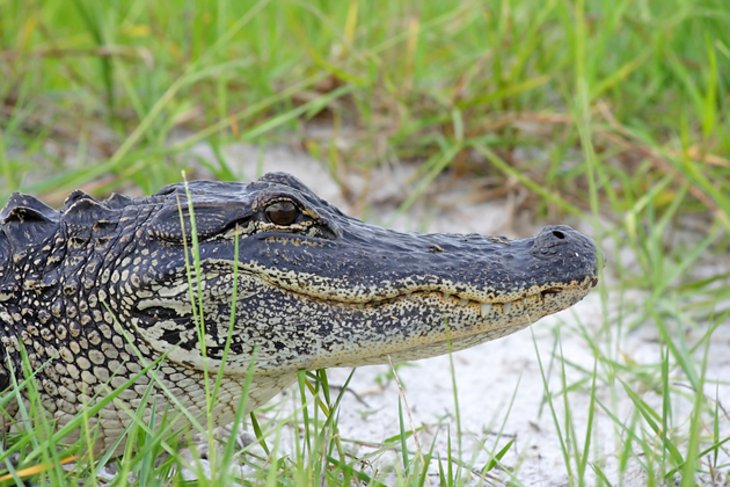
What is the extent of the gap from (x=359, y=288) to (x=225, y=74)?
277 centimetres

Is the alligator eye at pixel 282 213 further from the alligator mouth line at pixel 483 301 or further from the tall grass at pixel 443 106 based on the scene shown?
the tall grass at pixel 443 106

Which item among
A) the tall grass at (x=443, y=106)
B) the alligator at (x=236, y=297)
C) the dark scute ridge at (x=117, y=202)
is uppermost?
the tall grass at (x=443, y=106)

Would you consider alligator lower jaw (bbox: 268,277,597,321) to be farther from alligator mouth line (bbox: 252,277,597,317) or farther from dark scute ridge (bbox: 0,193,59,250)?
dark scute ridge (bbox: 0,193,59,250)

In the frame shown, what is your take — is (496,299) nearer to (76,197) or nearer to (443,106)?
(76,197)

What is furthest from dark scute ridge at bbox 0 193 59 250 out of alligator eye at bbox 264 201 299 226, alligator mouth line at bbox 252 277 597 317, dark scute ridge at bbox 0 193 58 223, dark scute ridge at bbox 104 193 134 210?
alligator mouth line at bbox 252 277 597 317

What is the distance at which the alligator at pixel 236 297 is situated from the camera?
2.31 meters

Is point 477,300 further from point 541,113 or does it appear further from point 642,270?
point 541,113

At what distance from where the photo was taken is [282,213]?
7.92 ft

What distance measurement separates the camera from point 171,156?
427 centimetres

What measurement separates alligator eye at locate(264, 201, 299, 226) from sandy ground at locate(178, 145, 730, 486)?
1.47 ft

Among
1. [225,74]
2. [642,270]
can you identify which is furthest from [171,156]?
[642,270]

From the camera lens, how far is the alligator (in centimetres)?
231

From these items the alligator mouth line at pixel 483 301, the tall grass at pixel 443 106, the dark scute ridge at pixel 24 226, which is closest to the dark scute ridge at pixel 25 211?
the dark scute ridge at pixel 24 226

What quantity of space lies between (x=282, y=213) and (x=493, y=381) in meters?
1.42
